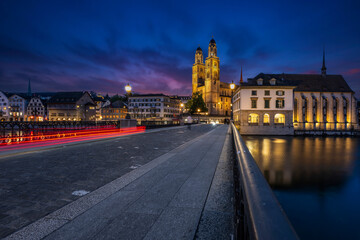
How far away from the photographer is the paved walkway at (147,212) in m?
2.54

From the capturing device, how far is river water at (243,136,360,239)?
10.6 m

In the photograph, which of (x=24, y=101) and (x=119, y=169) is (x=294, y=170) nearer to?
(x=119, y=169)

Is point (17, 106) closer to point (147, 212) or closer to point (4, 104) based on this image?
point (4, 104)

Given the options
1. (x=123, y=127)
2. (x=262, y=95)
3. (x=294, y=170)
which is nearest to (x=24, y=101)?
(x=123, y=127)

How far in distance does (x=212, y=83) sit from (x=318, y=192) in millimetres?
80929

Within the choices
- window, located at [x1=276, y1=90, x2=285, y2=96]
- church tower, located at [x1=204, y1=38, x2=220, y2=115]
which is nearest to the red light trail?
window, located at [x1=276, y1=90, x2=285, y2=96]

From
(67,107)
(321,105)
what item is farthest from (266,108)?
(67,107)

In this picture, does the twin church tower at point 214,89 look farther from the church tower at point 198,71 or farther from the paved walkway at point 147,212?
the paved walkway at point 147,212

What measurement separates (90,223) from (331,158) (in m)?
35.1

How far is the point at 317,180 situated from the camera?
1783 centimetres

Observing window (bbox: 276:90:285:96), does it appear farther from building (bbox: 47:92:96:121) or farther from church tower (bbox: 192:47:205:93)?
building (bbox: 47:92:96:121)

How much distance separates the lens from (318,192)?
49.0 feet

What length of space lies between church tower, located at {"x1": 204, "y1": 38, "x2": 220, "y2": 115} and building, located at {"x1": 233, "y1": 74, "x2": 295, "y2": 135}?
43.5 metres

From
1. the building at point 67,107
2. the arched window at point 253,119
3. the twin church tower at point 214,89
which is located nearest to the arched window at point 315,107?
the arched window at point 253,119
